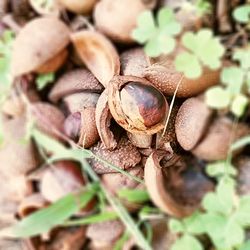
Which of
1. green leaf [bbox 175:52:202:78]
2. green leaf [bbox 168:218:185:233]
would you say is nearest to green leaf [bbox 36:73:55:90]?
green leaf [bbox 168:218:185:233]

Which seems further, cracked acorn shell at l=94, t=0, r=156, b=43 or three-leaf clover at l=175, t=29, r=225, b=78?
cracked acorn shell at l=94, t=0, r=156, b=43

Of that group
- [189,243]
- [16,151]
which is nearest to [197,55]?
[189,243]

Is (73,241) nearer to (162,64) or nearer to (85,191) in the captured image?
(85,191)

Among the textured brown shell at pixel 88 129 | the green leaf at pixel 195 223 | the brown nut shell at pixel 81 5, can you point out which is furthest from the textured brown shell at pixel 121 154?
the brown nut shell at pixel 81 5

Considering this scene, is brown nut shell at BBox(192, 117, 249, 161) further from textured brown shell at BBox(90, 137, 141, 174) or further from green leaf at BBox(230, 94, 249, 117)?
textured brown shell at BBox(90, 137, 141, 174)

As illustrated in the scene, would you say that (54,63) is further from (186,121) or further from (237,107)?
(186,121)

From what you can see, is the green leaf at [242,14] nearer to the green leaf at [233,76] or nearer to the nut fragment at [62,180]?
the green leaf at [233,76]
